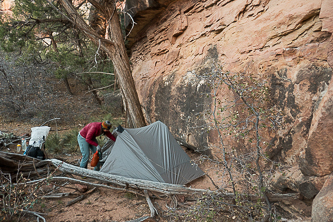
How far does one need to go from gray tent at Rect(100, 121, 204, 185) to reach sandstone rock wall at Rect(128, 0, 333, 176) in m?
0.98

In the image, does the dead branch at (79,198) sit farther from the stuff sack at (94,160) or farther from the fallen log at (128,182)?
the stuff sack at (94,160)

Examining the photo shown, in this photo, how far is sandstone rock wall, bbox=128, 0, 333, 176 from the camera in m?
3.00

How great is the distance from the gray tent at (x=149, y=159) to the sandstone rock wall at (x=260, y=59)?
3.21 feet

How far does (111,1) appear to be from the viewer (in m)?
6.98

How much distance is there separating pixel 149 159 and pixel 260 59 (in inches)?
120

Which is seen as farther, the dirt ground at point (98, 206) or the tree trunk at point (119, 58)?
the tree trunk at point (119, 58)

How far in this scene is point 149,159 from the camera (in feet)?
15.3

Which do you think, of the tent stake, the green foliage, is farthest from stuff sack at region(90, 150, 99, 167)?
the green foliage

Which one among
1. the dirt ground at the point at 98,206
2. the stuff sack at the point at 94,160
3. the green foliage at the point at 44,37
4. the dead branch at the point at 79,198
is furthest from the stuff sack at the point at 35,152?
→ the green foliage at the point at 44,37

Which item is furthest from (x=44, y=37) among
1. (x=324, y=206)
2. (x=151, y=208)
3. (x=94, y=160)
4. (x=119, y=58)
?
(x=324, y=206)

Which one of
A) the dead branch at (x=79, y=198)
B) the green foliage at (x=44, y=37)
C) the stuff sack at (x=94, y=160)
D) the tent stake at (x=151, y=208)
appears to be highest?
the green foliage at (x=44, y=37)

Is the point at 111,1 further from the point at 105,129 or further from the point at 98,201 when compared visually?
the point at 98,201

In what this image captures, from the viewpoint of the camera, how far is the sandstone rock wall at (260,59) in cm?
300

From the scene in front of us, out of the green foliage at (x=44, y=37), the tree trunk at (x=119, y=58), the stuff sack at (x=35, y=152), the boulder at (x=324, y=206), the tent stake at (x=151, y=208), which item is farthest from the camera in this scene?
the green foliage at (x=44, y=37)
